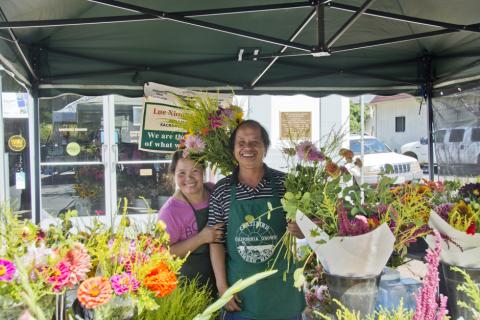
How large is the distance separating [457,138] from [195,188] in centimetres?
251

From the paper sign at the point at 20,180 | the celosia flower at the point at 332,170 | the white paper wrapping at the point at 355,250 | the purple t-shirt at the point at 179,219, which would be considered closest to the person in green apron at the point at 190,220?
the purple t-shirt at the point at 179,219

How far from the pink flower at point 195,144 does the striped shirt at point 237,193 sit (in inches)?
9.5

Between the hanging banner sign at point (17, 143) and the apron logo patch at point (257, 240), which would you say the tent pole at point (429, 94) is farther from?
the hanging banner sign at point (17, 143)

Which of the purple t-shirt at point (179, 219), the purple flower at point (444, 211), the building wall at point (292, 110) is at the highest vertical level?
the building wall at point (292, 110)

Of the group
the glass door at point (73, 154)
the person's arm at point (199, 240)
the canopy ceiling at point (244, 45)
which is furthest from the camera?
the glass door at point (73, 154)

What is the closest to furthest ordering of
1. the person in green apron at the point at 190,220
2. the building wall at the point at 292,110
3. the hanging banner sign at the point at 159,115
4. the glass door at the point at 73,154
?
the person in green apron at the point at 190,220 < the hanging banner sign at the point at 159,115 < the glass door at the point at 73,154 < the building wall at the point at 292,110

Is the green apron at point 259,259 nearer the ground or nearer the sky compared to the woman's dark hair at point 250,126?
nearer the ground

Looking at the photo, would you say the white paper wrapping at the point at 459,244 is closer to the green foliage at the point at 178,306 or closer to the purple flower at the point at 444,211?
the purple flower at the point at 444,211

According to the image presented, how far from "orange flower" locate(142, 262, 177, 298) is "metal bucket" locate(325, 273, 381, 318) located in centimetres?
Result: 46

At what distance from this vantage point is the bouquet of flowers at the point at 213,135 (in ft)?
6.98

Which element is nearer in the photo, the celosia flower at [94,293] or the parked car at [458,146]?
the celosia flower at [94,293]

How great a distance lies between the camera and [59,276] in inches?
35.6

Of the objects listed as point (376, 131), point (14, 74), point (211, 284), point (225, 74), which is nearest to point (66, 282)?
point (211, 284)

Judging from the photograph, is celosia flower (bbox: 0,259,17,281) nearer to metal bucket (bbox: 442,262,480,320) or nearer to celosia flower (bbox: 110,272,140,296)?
celosia flower (bbox: 110,272,140,296)
